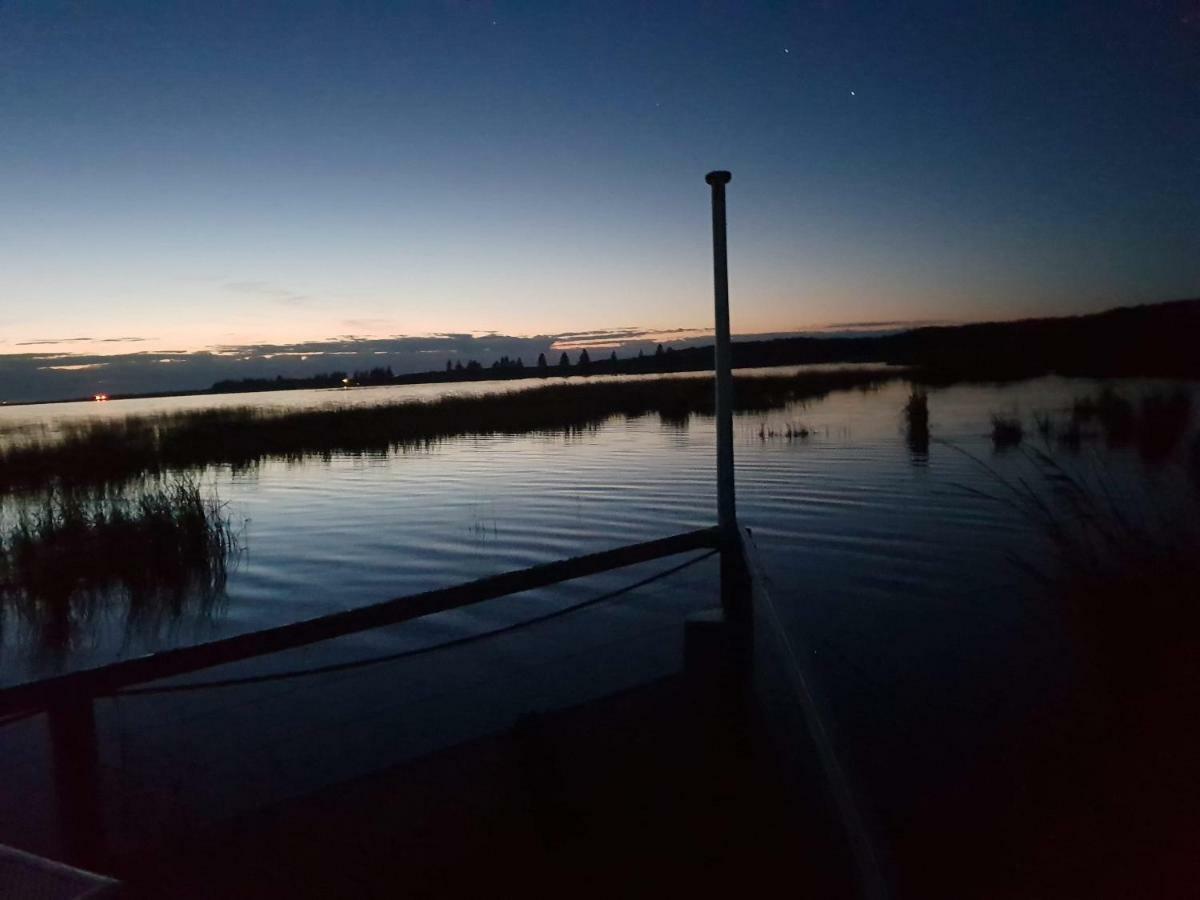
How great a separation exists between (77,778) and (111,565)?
8.97m

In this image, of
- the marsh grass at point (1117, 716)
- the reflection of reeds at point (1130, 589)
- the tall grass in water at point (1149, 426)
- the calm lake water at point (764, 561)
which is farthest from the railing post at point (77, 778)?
the tall grass in water at point (1149, 426)

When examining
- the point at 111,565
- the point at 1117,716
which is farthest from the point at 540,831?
the point at 111,565

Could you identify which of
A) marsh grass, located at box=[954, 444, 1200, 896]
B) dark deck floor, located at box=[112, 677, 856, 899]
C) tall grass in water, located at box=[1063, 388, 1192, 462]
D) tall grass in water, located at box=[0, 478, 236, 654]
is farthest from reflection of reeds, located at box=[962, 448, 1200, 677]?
tall grass in water, located at box=[1063, 388, 1192, 462]

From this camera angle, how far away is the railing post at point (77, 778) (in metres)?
3.22

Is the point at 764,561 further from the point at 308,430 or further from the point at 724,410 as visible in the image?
the point at 308,430

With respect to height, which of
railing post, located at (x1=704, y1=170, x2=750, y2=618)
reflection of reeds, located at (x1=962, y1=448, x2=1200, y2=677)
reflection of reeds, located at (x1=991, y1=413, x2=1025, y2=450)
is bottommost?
reflection of reeds, located at (x1=991, y1=413, x2=1025, y2=450)

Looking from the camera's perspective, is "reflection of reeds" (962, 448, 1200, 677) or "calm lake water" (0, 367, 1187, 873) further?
"calm lake water" (0, 367, 1187, 873)

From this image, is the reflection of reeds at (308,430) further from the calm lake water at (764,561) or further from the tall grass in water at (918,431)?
the tall grass in water at (918,431)

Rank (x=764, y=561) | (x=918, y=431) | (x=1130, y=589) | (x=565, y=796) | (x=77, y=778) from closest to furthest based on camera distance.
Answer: (x=77, y=778) < (x=565, y=796) < (x=1130, y=589) < (x=764, y=561) < (x=918, y=431)

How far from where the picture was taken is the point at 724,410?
15.6 ft

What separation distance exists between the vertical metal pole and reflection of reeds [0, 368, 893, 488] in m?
16.4

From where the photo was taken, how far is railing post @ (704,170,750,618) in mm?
4707

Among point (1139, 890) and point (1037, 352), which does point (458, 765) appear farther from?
point (1037, 352)

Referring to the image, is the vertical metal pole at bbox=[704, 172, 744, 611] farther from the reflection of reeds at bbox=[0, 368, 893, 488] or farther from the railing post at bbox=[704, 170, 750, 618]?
the reflection of reeds at bbox=[0, 368, 893, 488]
